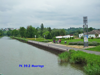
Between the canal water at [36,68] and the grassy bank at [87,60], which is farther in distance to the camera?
the canal water at [36,68]

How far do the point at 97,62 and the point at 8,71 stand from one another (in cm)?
748

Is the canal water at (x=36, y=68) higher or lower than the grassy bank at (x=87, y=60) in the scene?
lower

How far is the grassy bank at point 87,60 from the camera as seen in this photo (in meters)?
9.29

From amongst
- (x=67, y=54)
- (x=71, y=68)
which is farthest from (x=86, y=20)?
(x=71, y=68)

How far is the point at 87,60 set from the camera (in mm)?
11500

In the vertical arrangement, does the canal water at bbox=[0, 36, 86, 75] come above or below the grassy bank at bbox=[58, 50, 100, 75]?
below

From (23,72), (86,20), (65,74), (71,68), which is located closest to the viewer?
(65,74)

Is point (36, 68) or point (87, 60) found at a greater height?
point (87, 60)

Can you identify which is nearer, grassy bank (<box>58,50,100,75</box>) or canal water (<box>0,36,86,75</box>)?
grassy bank (<box>58,50,100,75</box>)

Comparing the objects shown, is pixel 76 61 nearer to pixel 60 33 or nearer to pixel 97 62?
pixel 97 62

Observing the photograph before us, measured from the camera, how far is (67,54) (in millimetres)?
15422

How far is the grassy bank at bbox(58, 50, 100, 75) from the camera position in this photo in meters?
9.29

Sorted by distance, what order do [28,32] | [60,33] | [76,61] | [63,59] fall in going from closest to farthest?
1. [76,61]
2. [63,59]
3. [28,32]
4. [60,33]

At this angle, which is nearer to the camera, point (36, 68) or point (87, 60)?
point (87, 60)
